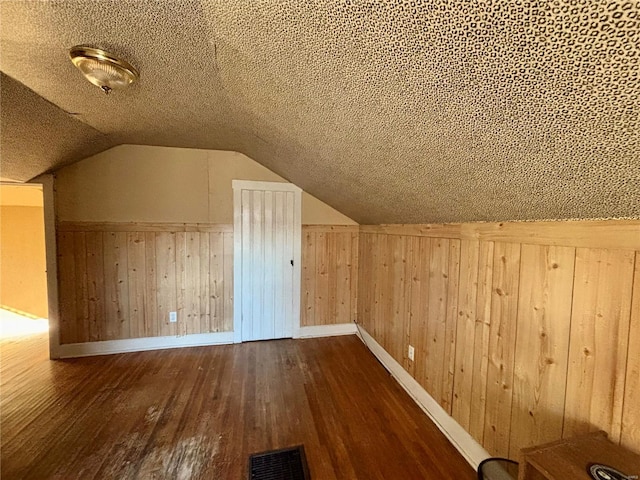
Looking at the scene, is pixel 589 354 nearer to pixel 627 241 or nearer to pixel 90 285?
pixel 627 241

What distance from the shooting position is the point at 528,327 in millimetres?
1333

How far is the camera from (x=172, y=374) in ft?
8.51

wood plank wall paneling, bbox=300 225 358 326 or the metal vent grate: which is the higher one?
wood plank wall paneling, bbox=300 225 358 326

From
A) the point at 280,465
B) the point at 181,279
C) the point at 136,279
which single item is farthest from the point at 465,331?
the point at 136,279

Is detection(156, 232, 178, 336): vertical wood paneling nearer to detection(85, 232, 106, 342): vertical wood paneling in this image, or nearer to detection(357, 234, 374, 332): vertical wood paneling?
detection(85, 232, 106, 342): vertical wood paneling

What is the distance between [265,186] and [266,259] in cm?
91

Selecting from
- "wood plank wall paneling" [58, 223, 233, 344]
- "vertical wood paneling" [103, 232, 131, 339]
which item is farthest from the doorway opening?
"vertical wood paneling" [103, 232, 131, 339]

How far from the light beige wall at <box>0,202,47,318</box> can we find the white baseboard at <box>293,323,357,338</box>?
4.70 metres

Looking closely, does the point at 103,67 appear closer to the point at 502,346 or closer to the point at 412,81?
the point at 412,81

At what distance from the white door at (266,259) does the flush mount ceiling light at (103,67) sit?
1.82m

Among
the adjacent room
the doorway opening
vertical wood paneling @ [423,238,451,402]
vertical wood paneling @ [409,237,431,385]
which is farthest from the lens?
the doorway opening

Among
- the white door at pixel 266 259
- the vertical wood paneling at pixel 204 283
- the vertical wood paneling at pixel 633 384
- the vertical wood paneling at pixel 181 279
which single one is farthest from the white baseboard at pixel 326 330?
the vertical wood paneling at pixel 633 384

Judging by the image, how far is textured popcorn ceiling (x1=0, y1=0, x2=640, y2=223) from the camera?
2.04 ft

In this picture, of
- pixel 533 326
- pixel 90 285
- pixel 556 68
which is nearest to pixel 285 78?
pixel 556 68
